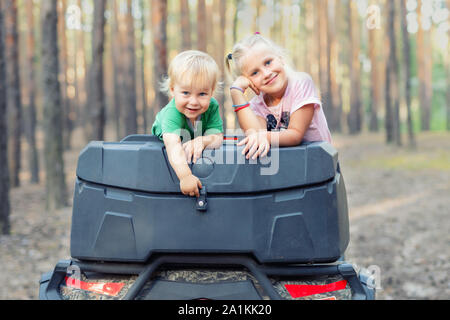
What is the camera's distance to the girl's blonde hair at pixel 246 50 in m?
2.59

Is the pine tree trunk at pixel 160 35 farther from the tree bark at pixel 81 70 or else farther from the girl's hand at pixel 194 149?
the tree bark at pixel 81 70

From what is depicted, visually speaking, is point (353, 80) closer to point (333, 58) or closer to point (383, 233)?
point (333, 58)

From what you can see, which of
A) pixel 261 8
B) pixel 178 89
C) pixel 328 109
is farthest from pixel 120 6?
pixel 178 89

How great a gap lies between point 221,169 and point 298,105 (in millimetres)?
695

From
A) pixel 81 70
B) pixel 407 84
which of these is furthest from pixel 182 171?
pixel 81 70

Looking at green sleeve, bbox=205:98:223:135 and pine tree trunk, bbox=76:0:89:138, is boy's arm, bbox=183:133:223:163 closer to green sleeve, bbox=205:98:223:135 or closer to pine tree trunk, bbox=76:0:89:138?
green sleeve, bbox=205:98:223:135

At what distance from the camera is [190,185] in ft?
6.53

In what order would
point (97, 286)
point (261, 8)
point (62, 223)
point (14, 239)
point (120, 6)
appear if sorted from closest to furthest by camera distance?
point (97, 286), point (14, 239), point (62, 223), point (120, 6), point (261, 8)

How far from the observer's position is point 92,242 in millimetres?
2152

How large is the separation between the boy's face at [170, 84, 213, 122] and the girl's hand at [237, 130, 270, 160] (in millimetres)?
358

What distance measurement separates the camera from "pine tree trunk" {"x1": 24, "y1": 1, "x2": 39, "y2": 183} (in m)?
13.2

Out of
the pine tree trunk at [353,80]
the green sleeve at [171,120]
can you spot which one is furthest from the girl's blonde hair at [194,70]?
the pine tree trunk at [353,80]

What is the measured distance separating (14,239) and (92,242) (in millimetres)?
5731
